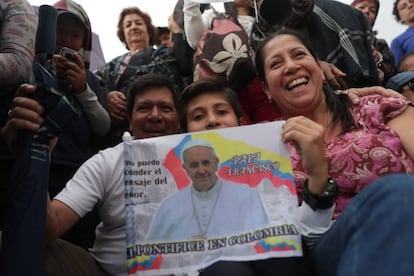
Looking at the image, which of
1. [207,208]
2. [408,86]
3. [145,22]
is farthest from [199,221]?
[145,22]

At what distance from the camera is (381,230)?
0.97 metres

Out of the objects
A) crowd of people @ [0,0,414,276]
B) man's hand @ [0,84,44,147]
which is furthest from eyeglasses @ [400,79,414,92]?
man's hand @ [0,84,44,147]

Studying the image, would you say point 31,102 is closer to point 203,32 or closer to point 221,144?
point 221,144

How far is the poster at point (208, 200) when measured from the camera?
1.34m

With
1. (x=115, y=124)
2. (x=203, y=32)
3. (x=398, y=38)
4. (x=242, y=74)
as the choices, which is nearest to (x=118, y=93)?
(x=115, y=124)

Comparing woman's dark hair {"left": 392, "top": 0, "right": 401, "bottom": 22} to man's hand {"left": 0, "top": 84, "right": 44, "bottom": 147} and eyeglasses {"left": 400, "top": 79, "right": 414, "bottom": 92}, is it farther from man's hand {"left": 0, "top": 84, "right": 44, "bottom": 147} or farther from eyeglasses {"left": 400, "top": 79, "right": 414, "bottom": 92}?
man's hand {"left": 0, "top": 84, "right": 44, "bottom": 147}

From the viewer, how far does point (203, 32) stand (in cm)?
245

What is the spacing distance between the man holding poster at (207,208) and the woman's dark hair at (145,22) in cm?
207

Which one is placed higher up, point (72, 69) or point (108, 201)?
point (72, 69)

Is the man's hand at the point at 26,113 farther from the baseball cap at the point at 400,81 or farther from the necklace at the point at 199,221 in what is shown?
the baseball cap at the point at 400,81

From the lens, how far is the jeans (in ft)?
3.00

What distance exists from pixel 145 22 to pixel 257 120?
4.72 ft

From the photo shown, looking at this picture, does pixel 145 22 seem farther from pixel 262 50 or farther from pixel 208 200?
pixel 208 200

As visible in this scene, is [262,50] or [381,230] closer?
[381,230]
